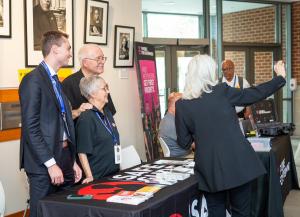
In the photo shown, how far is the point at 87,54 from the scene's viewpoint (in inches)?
133

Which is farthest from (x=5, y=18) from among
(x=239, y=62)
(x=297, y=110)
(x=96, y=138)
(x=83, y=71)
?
(x=297, y=110)

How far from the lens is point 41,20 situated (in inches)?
170

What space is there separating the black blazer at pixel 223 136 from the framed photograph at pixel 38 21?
85.2 inches

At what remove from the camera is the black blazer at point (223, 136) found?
2.51m

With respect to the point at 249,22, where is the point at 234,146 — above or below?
below

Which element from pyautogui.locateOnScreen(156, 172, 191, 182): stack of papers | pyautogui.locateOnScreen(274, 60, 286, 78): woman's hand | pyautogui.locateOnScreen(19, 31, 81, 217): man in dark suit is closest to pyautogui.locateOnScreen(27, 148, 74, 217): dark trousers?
pyautogui.locateOnScreen(19, 31, 81, 217): man in dark suit

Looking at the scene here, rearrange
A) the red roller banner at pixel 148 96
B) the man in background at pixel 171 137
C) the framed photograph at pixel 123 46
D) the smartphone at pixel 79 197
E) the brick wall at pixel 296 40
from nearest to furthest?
the smartphone at pixel 79 197
the man in background at pixel 171 137
the framed photograph at pixel 123 46
the red roller banner at pixel 148 96
the brick wall at pixel 296 40

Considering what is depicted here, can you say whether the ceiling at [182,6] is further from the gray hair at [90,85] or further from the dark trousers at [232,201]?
the dark trousers at [232,201]

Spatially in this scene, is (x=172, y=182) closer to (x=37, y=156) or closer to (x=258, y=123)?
(x=37, y=156)

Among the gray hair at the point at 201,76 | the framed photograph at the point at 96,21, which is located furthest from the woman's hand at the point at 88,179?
the framed photograph at the point at 96,21

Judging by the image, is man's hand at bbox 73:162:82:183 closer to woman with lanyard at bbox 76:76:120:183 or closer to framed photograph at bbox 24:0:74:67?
woman with lanyard at bbox 76:76:120:183

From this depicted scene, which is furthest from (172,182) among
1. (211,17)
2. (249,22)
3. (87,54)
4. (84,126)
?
(249,22)

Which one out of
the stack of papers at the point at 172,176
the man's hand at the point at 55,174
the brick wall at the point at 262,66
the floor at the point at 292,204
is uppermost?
the brick wall at the point at 262,66

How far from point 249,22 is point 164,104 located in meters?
3.01
